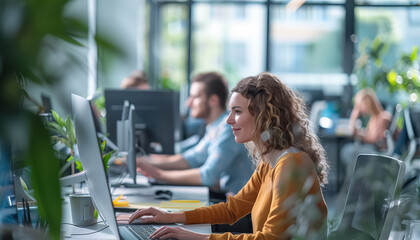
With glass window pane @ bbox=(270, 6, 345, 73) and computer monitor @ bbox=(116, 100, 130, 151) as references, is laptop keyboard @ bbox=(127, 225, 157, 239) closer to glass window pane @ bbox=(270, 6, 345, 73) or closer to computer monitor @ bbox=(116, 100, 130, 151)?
computer monitor @ bbox=(116, 100, 130, 151)

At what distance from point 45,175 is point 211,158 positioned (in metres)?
2.27

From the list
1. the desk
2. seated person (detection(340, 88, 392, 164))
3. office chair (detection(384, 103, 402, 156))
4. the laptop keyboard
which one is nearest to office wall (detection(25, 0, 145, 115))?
the laptop keyboard

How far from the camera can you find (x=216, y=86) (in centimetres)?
318

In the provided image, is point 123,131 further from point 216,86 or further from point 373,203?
point 373,203

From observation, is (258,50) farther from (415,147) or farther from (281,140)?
(281,140)

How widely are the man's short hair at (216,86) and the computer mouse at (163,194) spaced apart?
34.4 inches

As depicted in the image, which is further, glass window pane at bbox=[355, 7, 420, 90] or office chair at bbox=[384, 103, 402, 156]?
glass window pane at bbox=[355, 7, 420, 90]

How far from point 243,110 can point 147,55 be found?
6152 mm

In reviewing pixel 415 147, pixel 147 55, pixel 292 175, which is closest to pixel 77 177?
pixel 292 175

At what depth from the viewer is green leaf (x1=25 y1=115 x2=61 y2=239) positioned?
1.76 feet

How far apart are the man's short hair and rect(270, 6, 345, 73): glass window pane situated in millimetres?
4835

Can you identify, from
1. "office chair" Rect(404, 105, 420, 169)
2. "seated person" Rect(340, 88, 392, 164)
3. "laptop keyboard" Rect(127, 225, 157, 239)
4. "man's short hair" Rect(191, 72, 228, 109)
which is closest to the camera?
"laptop keyboard" Rect(127, 225, 157, 239)

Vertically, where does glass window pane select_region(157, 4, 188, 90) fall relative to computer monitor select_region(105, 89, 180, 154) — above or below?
above

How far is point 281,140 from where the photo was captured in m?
1.73
